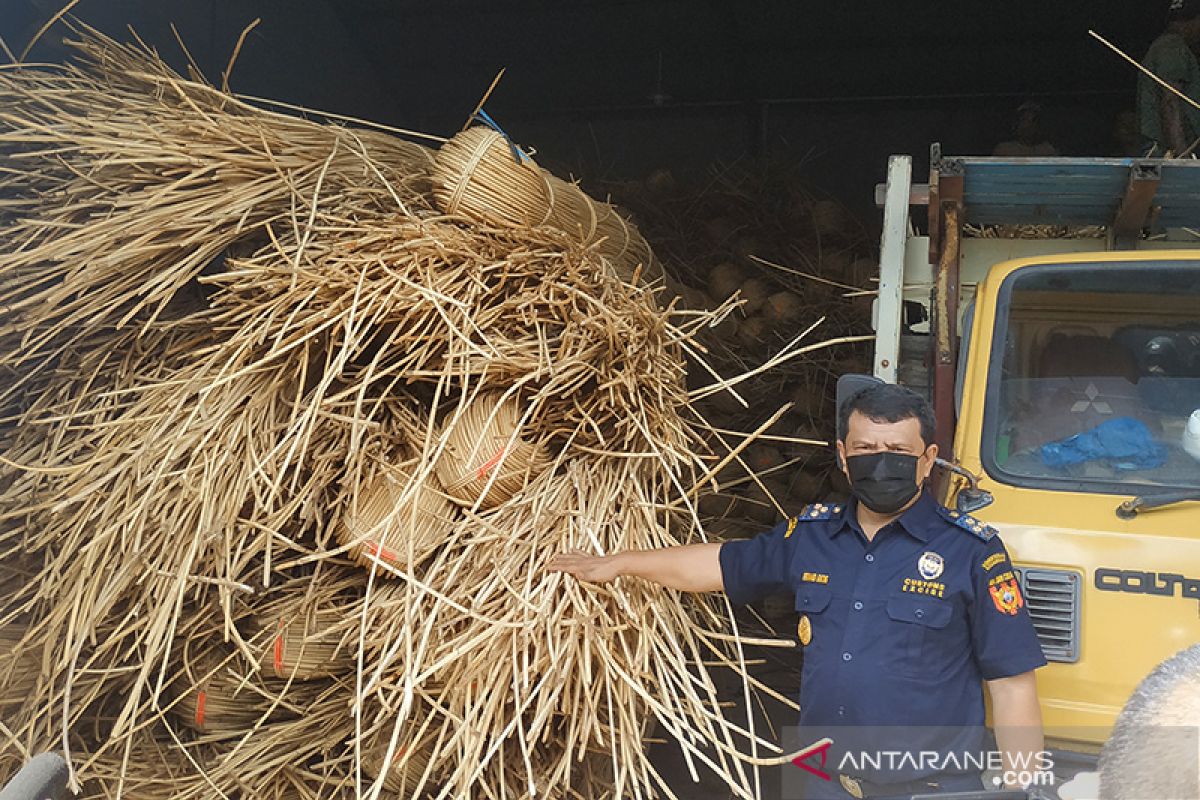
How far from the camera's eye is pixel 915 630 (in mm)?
2289

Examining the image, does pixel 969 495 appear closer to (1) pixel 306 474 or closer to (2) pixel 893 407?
(2) pixel 893 407

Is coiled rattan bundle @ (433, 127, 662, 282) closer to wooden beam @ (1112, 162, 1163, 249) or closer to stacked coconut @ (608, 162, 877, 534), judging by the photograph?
wooden beam @ (1112, 162, 1163, 249)

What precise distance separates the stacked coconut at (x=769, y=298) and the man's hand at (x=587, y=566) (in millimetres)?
2588

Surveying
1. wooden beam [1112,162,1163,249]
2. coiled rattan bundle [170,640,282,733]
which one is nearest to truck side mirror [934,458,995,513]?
wooden beam [1112,162,1163,249]

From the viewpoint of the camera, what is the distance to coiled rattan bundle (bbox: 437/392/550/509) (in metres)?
3.04

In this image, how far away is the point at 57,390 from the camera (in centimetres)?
331

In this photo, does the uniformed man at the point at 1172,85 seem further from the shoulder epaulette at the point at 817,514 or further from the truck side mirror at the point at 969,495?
the shoulder epaulette at the point at 817,514

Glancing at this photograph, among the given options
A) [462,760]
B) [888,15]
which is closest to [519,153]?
[462,760]

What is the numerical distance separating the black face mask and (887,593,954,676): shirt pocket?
0.23 m

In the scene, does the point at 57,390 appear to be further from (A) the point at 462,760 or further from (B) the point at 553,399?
(A) the point at 462,760

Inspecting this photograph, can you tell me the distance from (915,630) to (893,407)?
482 mm

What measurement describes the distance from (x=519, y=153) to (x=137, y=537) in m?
1.64

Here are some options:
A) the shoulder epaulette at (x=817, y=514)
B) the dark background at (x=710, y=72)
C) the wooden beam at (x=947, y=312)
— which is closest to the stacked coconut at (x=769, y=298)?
the dark background at (x=710, y=72)

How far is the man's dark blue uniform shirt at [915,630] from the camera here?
89.3 inches
